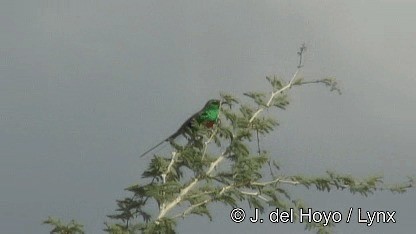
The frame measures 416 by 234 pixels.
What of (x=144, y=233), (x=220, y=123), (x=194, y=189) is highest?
(x=220, y=123)

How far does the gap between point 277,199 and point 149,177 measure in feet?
6.44

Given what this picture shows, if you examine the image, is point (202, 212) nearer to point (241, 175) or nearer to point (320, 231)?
point (241, 175)

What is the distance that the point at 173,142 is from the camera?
575 inches

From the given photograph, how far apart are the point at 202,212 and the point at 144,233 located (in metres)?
1.05

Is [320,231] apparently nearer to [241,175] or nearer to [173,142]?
[241,175]

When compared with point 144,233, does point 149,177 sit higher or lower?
higher

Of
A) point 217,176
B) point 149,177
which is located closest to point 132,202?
point 149,177

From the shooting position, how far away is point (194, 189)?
14.2 m

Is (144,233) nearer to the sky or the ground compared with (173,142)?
nearer to the ground

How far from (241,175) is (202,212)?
0.82 meters

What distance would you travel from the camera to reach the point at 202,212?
14.2m

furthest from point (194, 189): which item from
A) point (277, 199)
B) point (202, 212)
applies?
point (277, 199)

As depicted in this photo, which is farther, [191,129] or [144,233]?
[191,129]

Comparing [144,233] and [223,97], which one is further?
[223,97]
